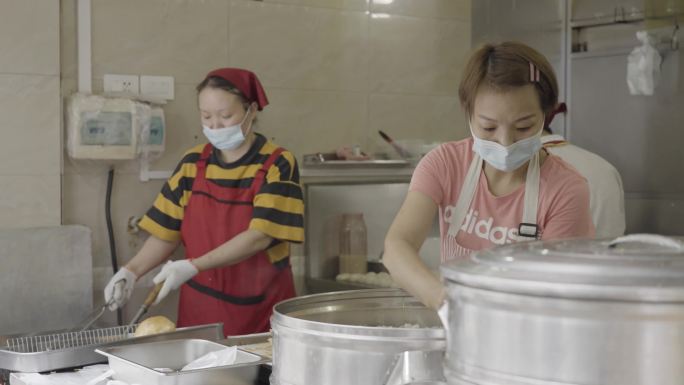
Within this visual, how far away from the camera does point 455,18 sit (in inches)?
184

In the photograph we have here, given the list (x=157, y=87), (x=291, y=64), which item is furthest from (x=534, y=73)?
(x=291, y=64)

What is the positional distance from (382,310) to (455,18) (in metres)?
3.13

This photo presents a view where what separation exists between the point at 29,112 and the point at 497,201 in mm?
2048

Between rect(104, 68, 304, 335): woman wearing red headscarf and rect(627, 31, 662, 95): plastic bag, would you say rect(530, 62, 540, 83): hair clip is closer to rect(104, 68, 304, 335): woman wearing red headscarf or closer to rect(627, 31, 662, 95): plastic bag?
rect(104, 68, 304, 335): woman wearing red headscarf

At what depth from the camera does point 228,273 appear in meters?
3.49

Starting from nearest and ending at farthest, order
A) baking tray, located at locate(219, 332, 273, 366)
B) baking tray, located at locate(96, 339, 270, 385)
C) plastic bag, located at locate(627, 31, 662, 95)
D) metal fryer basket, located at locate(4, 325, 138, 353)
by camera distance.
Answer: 1. baking tray, located at locate(96, 339, 270, 385)
2. baking tray, located at locate(219, 332, 273, 366)
3. metal fryer basket, located at locate(4, 325, 138, 353)
4. plastic bag, located at locate(627, 31, 662, 95)

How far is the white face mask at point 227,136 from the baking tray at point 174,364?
49.4 inches

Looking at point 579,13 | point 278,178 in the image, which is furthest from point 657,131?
point 278,178

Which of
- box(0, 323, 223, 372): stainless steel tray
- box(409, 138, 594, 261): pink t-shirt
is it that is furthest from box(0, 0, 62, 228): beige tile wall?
box(409, 138, 594, 261): pink t-shirt

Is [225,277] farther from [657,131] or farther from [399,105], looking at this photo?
[657,131]

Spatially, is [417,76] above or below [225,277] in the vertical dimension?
above

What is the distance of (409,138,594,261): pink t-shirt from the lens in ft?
7.04

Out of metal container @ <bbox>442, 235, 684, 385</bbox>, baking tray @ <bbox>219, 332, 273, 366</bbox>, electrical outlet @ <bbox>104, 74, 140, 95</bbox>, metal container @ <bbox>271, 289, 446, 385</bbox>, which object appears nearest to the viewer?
metal container @ <bbox>442, 235, 684, 385</bbox>

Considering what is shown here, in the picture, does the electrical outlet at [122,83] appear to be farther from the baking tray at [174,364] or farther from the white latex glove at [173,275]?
the baking tray at [174,364]
